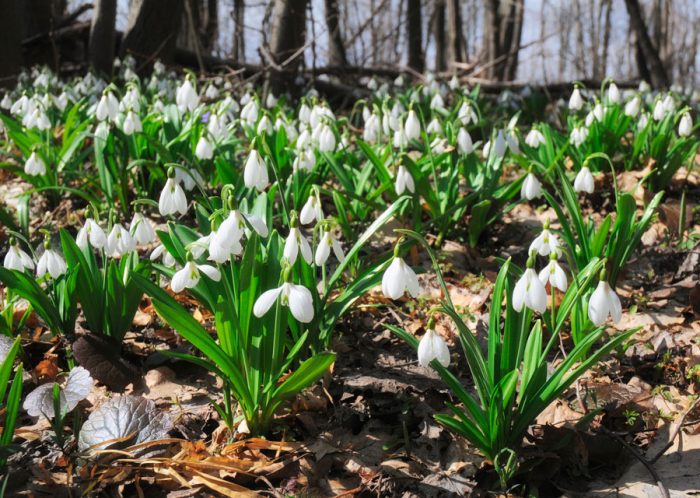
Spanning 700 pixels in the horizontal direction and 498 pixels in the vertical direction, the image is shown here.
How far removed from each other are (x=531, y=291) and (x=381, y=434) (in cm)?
74

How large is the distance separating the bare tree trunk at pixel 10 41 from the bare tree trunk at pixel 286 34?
84.9 inches

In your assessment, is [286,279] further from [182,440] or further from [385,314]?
[385,314]

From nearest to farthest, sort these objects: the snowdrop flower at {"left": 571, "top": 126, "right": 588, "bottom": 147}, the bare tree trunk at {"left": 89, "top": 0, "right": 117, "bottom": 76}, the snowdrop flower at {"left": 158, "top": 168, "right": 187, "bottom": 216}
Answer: the snowdrop flower at {"left": 158, "top": 168, "right": 187, "bottom": 216}, the snowdrop flower at {"left": 571, "top": 126, "right": 588, "bottom": 147}, the bare tree trunk at {"left": 89, "top": 0, "right": 117, "bottom": 76}

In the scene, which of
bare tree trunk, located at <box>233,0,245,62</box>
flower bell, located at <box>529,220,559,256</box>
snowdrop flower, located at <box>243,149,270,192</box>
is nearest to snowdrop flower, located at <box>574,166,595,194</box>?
flower bell, located at <box>529,220,559,256</box>

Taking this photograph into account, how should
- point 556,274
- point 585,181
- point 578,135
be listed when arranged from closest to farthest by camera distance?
point 556,274 → point 585,181 → point 578,135

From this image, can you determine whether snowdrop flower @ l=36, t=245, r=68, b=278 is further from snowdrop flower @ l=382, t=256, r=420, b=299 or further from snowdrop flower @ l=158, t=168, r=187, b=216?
snowdrop flower @ l=382, t=256, r=420, b=299

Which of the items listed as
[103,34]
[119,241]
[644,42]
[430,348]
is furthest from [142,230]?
[644,42]

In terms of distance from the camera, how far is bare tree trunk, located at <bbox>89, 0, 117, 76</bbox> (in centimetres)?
644

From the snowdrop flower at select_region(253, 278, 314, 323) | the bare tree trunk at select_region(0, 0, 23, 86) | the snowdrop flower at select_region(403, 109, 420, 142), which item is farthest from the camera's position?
the bare tree trunk at select_region(0, 0, 23, 86)

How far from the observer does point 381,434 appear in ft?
7.15

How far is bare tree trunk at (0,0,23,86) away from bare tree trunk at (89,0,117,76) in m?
0.73

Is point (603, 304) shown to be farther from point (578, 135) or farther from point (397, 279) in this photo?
point (578, 135)

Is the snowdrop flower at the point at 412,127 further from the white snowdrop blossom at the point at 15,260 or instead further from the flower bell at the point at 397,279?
the white snowdrop blossom at the point at 15,260

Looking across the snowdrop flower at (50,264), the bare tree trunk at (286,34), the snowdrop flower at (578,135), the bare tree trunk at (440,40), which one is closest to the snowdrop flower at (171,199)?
the snowdrop flower at (50,264)
